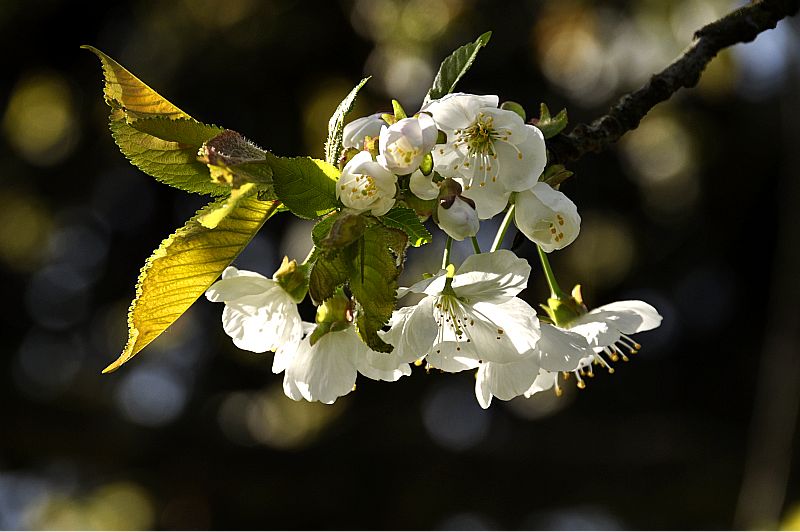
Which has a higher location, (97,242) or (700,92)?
(700,92)

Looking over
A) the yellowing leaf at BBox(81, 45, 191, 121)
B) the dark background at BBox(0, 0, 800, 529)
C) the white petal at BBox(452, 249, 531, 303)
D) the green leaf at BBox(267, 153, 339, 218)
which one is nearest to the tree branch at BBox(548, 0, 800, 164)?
the white petal at BBox(452, 249, 531, 303)

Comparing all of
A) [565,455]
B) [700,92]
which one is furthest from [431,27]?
[565,455]

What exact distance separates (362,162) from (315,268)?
98 millimetres

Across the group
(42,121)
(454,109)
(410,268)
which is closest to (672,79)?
(454,109)

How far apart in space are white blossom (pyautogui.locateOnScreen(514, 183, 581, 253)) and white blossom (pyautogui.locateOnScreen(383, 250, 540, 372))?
38mm

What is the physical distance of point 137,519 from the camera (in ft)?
11.3

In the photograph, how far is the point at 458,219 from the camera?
0.67 metres

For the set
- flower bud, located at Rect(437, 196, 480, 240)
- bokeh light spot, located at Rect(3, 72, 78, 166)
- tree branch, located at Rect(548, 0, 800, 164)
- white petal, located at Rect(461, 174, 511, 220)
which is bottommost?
flower bud, located at Rect(437, 196, 480, 240)

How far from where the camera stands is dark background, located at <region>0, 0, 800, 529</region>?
10.4 feet

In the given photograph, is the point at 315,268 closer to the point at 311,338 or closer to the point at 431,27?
the point at 311,338

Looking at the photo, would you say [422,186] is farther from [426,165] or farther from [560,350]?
[560,350]

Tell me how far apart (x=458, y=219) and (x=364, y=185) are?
0.08 meters

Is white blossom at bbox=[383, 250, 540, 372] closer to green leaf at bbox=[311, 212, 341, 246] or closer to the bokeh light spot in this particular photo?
green leaf at bbox=[311, 212, 341, 246]

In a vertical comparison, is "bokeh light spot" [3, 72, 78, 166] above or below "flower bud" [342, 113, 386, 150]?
above
